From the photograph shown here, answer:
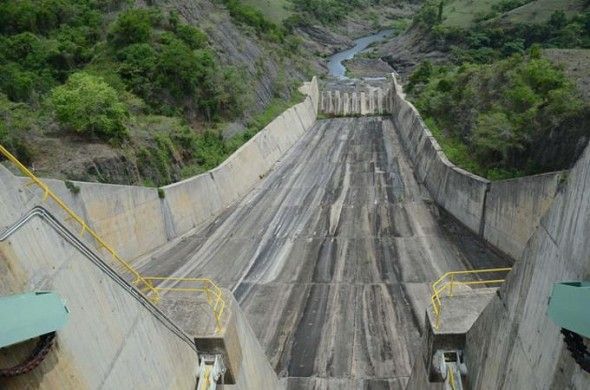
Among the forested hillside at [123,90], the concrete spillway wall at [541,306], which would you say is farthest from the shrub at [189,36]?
the concrete spillway wall at [541,306]

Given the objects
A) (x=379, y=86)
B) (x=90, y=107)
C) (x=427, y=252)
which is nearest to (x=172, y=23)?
(x=90, y=107)

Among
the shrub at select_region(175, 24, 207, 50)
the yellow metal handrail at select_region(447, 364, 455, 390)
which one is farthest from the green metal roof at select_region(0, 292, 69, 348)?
the shrub at select_region(175, 24, 207, 50)

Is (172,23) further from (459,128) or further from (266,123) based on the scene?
(459,128)

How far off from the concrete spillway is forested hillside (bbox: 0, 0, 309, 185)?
4567 millimetres

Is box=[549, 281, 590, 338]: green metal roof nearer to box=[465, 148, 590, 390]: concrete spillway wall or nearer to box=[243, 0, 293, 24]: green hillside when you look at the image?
box=[465, 148, 590, 390]: concrete spillway wall

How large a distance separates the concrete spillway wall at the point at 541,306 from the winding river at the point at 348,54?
67.1 meters

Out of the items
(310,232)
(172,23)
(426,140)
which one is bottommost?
(310,232)

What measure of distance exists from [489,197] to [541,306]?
15.0 meters

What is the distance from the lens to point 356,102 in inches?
2112

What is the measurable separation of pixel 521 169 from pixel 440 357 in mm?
13857

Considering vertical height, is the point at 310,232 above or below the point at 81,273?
below

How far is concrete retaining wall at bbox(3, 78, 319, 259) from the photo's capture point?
16.9 m

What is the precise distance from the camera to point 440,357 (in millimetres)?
8477

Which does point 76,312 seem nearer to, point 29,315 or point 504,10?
point 29,315
